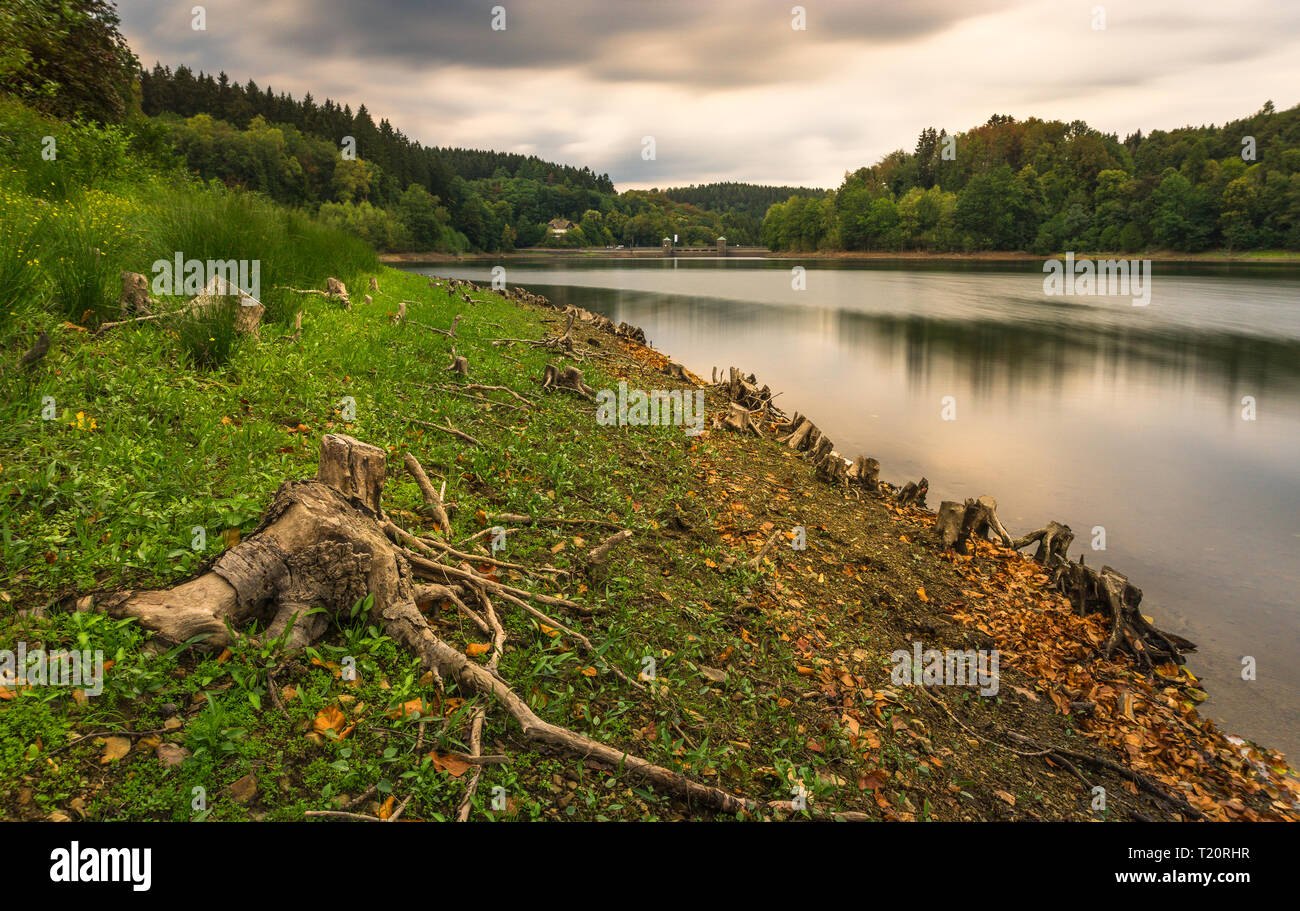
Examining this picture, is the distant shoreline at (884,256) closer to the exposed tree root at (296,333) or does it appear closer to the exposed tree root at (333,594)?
the exposed tree root at (296,333)

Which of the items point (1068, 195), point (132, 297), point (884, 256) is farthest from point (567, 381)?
point (884, 256)

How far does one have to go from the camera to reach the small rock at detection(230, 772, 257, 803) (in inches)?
123

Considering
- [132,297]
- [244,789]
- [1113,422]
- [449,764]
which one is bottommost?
[449,764]

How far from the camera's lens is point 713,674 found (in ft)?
17.1

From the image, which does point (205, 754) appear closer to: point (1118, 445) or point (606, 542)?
point (606, 542)

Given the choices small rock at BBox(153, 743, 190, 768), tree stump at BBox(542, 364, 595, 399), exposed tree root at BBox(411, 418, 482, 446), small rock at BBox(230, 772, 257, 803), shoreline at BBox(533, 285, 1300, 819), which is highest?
tree stump at BBox(542, 364, 595, 399)

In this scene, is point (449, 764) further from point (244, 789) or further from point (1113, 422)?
point (1113, 422)

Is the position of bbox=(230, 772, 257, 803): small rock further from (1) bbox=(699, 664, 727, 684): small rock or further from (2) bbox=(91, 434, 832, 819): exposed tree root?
(1) bbox=(699, 664, 727, 684): small rock

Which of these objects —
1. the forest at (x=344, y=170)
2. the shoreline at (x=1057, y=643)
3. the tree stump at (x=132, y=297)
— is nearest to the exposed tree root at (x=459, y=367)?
the tree stump at (x=132, y=297)

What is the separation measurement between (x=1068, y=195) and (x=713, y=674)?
149 meters

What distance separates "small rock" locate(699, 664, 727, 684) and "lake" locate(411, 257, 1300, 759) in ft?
16.9

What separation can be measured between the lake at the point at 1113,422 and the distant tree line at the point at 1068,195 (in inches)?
2767

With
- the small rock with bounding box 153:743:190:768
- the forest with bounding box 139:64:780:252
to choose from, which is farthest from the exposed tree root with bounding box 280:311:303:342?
the forest with bounding box 139:64:780:252
